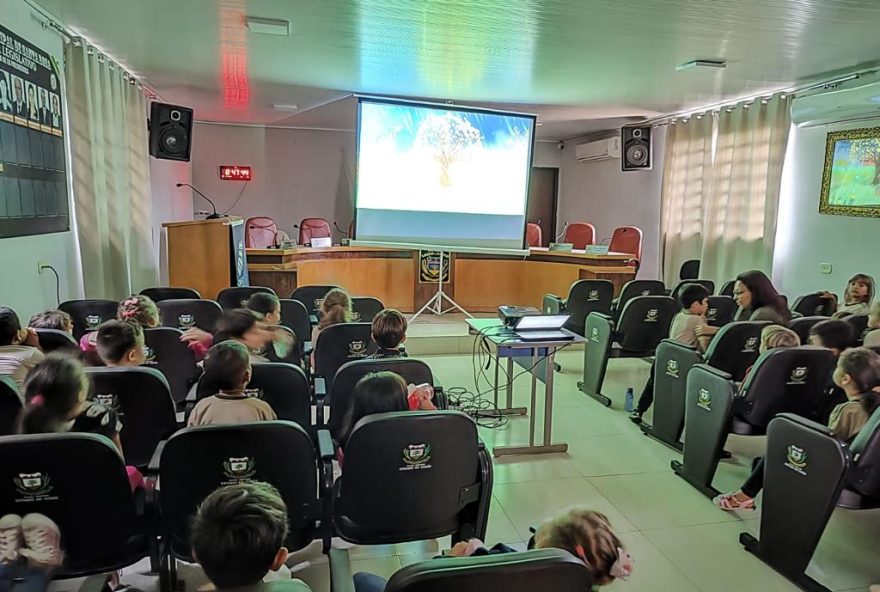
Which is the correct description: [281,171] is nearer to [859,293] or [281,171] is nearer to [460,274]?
[460,274]

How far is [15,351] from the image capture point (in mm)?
2408

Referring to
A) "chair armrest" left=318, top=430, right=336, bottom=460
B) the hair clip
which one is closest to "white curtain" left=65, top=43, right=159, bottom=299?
"chair armrest" left=318, top=430, right=336, bottom=460

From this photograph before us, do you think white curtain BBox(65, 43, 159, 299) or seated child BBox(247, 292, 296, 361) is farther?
white curtain BBox(65, 43, 159, 299)

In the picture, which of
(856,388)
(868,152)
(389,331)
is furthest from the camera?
(868,152)

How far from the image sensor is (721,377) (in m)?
Answer: 3.01

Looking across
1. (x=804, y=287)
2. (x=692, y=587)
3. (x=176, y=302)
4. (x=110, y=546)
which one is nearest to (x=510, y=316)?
(x=692, y=587)

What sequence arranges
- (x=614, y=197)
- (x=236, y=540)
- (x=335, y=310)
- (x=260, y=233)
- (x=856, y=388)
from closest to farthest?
1. (x=236, y=540)
2. (x=856, y=388)
3. (x=335, y=310)
4. (x=260, y=233)
5. (x=614, y=197)

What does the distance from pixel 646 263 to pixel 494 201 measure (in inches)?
143

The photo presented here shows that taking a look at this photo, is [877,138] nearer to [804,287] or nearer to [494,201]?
[804,287]

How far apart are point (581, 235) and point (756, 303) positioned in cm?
533

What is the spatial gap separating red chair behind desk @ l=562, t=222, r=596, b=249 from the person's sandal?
652cm

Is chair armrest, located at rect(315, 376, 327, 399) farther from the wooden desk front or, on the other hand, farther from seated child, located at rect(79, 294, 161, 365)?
the wooden desk front

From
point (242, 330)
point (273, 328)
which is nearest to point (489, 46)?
point (273, 328)

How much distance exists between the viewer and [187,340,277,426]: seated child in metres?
Answer: 2.13
